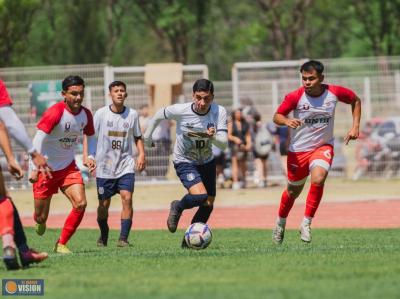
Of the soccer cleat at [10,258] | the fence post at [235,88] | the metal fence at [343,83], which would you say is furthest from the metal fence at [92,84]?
the soccer cleat at [10,258]

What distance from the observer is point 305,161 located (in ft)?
48.8

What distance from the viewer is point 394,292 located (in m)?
9.27

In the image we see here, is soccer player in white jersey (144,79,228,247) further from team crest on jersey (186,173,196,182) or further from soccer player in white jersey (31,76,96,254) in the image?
soccer player in white jersey (31,76,96,254)

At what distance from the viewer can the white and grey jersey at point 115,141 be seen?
1580 cm

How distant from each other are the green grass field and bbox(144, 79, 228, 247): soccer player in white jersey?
809 mm

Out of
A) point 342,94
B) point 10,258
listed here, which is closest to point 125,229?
point 342,94

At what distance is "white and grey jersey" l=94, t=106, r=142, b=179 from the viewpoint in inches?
622

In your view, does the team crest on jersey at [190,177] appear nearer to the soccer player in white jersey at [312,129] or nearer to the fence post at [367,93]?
the soccer player in white jersey at [312,129]

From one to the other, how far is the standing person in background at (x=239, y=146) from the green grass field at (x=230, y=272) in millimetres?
15482

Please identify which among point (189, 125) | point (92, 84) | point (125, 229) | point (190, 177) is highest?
point (92, 84)

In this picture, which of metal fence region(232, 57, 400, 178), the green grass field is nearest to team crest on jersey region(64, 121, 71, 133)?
the green grass field

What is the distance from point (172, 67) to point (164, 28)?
700 inches

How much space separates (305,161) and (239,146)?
49.8 feet

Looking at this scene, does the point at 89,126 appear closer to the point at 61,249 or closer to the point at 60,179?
the point at 60,179
